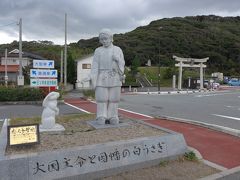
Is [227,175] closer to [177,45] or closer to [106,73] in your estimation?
[106,73]

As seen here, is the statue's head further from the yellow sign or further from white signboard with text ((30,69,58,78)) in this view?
white signboard with text ((30,69,58,78))

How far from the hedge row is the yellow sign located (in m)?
14.8

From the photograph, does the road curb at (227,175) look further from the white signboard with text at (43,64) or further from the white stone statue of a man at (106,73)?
the white signboard with text at (43,64)

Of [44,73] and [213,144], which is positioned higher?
[44,73]

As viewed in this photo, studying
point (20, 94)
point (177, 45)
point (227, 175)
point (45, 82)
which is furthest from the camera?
point (177, 45)

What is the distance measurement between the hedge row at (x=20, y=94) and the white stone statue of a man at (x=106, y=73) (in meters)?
13.2

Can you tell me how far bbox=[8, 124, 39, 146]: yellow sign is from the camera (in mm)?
5680

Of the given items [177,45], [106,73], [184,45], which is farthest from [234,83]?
[106,73]

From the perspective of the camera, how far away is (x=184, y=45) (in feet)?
262

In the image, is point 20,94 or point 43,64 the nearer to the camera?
point 43,64

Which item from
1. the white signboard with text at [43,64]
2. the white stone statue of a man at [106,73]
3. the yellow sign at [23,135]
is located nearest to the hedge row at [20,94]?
the white signboard with text at [43,64]

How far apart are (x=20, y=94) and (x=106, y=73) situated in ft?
44.9

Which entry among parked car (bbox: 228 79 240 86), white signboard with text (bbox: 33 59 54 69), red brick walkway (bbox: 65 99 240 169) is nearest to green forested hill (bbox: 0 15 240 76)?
parked car (bbox: 228 79 240 86)

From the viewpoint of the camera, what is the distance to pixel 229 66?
7275 centimetres
